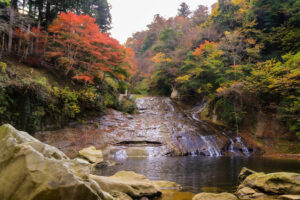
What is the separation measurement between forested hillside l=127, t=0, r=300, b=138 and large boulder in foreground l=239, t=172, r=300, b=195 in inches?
405

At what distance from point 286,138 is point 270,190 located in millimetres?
12444

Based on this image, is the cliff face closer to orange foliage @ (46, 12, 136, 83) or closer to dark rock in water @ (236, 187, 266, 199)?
orange foliage @ (46, 12, 136, 83)

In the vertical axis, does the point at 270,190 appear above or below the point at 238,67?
below

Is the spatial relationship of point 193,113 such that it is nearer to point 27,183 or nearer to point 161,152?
point 161,152

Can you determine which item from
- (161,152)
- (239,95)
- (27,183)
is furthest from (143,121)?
(27,183)

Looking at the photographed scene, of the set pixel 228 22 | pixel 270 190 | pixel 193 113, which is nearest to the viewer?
pixel 270 190

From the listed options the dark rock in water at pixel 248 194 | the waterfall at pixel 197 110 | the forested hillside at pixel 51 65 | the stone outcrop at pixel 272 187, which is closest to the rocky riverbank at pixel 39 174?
the dark rock in water at pixel 248 194

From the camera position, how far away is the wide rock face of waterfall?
44.5 ft

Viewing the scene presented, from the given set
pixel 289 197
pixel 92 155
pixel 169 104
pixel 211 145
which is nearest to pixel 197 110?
pixel 169 104

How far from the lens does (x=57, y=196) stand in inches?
115

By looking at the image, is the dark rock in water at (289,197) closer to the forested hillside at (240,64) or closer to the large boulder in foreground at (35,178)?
the large boulder in foreground at (35,178)

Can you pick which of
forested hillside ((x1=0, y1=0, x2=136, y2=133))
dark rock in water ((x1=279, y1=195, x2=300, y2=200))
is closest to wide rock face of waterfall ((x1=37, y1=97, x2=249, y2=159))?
forested hillside ((x1=0, y1=0, x2=136, y2=133))

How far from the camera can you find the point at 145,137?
618 inches

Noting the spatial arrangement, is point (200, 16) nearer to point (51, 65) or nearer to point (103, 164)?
point (51, 65)
